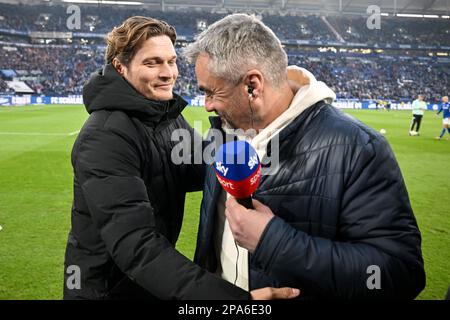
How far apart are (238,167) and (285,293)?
592mm

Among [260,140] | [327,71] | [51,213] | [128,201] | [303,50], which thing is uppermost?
[303,50]

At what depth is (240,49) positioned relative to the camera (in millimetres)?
1692

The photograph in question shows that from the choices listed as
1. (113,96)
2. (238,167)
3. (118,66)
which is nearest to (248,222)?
(238,167)

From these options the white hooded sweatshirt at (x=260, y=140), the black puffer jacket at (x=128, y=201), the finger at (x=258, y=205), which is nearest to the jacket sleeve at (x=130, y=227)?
the black puffer jacket at (x=128, y=201)

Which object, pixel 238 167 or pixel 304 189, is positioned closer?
pixel 238 167

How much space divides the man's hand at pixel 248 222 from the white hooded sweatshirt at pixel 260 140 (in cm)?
30

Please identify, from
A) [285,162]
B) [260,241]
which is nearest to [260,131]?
[285,162]

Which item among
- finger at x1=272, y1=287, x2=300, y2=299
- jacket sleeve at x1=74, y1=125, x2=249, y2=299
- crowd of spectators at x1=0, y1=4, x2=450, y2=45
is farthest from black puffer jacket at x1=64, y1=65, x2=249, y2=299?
crowd of spectators at x1=0, y1=4, x2=450, y2=45

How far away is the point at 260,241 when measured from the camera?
147cm

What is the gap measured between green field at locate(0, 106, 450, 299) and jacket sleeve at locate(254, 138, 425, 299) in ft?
9.03

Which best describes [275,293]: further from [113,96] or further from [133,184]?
[113,96]

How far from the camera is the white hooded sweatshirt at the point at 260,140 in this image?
5.63ft

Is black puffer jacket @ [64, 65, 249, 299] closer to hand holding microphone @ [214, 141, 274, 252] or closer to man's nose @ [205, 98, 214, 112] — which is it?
hand holding microphone @ [214, 141, 274, 252]
